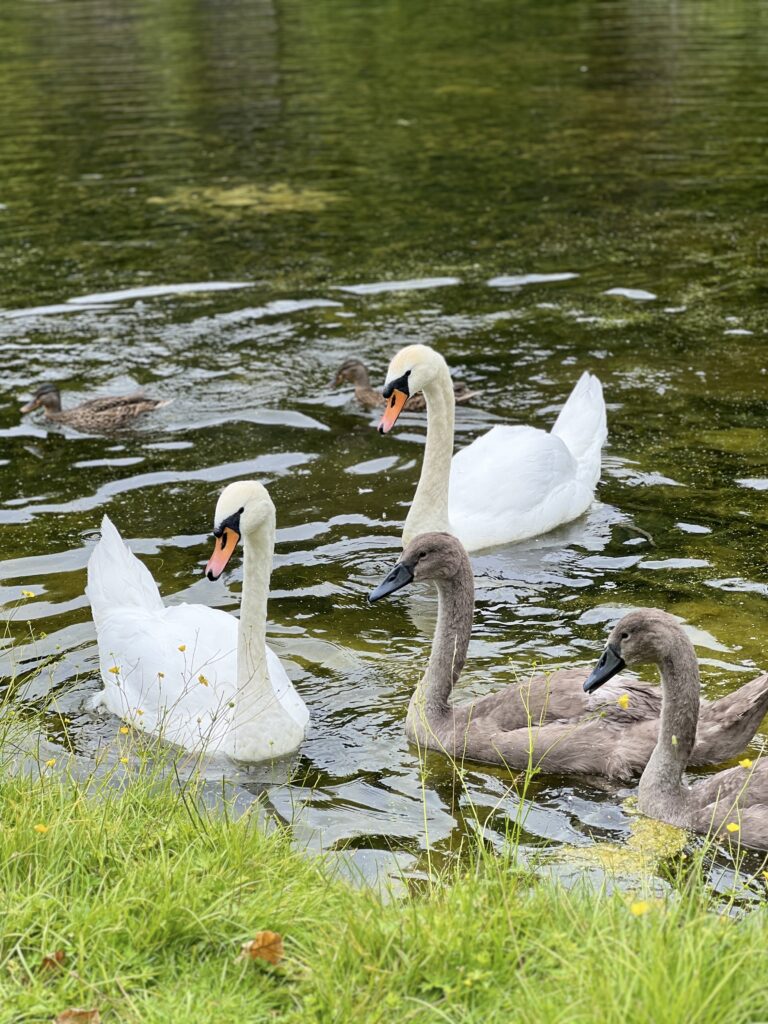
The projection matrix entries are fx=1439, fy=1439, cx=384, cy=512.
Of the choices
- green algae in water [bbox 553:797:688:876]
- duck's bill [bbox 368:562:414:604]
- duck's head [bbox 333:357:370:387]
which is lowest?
green algae in water [bbox 553:797:688:876]

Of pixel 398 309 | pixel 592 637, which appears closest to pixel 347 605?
pixel 592 637

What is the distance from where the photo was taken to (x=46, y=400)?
11.4m

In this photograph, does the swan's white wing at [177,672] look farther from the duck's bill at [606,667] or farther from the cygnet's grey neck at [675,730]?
the cygnet's grey neck at [675,730]

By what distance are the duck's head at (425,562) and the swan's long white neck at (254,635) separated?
0.53 metres

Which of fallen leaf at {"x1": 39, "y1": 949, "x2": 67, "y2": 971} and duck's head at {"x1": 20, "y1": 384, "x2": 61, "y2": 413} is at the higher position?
fallen leaf at {"x1": 39, "y1": 949, "x2": 67, "y2": 971}

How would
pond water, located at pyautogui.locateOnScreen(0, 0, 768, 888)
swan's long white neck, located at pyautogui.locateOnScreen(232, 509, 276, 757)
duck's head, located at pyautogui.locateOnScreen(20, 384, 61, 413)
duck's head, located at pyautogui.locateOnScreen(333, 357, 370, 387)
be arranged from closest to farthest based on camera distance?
swan's long white neck, located at pyautogui.locateOnScreen(232, 509, 276, 757)
pond water, located at pyautogui.locateOnScreen(0, 0, 768, 888)
duck's head, located at pyautogui.locateOnScreen(20, 384, 61, 413)
duck's head, located at pyautogui.locateOnScreen(333, 357, 370, 387)

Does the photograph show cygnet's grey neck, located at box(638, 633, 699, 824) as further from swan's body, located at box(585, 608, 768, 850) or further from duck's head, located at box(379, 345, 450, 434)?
duck's head, located at box(379, 345, 450, 434)

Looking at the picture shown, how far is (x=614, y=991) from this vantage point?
3758 mm

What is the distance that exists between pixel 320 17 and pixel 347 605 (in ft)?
112

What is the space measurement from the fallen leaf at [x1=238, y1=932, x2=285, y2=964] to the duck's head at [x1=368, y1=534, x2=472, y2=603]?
2613 millimetres

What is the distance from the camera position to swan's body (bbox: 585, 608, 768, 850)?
579 cm

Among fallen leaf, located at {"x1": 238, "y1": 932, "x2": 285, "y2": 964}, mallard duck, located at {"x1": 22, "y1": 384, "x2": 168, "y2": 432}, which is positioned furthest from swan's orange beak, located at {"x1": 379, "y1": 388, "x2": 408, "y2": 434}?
fallen leaf, located at {"x1": 238, "y1": 932, "x2": 285, "y2": 964}

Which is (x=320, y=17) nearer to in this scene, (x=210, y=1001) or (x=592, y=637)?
(x=592, y=637)

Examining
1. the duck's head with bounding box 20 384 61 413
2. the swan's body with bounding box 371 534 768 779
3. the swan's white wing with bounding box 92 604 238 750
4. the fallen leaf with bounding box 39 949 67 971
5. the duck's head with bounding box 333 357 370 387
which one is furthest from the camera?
the duck's head with bounding box 333 357 370 387
